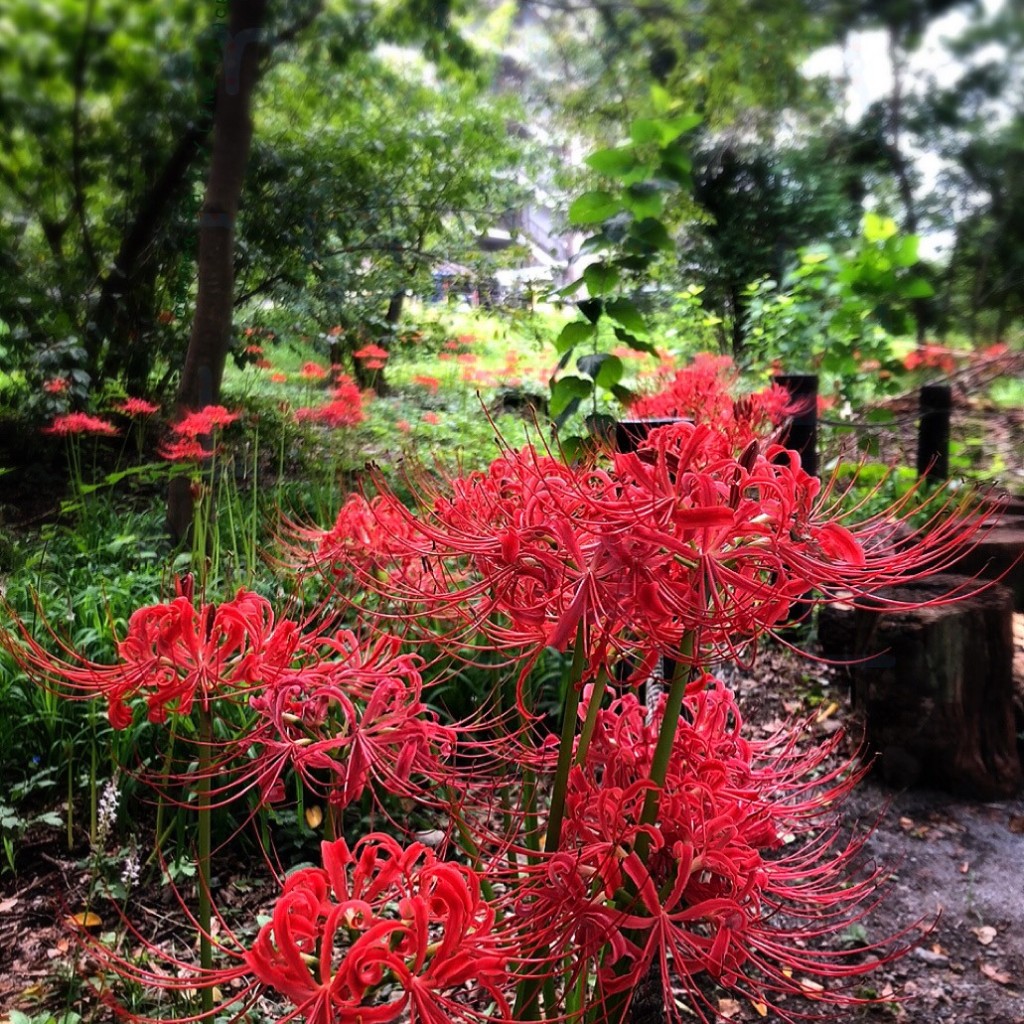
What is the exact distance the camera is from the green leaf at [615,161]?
1404 millimetres

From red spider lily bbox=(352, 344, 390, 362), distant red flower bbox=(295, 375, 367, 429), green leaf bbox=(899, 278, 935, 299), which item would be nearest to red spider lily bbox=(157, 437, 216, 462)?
distant red flower bbox=(295, 375, 367, 429)

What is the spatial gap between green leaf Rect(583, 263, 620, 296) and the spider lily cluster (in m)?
0.93

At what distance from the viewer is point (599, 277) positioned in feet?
4.80

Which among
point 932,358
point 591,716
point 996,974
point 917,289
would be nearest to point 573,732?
point 591,716

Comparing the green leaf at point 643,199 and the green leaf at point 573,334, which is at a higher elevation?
the green leaf at point 643,199

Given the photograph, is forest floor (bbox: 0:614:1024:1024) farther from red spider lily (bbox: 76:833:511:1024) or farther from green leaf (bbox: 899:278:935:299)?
green leaf (bbox: 899:278:935:299)

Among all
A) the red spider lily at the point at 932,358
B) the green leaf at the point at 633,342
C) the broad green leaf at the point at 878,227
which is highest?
the broad green leaf at the point at 878,227

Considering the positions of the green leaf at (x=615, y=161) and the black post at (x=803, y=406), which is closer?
the green leaf at (x=615, y=161)

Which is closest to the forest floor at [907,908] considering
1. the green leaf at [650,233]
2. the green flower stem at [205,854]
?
the green flower stem at [205,854]

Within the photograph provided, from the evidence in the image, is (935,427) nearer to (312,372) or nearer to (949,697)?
(949,697)

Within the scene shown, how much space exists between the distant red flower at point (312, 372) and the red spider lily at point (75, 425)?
39cm

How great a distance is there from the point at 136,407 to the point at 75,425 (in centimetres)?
12

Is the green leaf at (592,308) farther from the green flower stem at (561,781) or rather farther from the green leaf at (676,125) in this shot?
the green flower stem at (561,781)

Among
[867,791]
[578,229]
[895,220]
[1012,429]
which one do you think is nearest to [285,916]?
[867,791]
